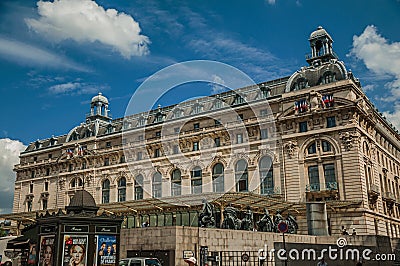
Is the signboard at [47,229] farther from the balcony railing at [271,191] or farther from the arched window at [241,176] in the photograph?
the arched window at [241,176]

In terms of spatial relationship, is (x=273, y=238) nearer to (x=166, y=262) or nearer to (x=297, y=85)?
(x=166, y=262)

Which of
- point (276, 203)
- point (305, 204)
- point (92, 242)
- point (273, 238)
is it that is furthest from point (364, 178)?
point (92, 242)

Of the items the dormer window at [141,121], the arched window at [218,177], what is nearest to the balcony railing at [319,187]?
the arched window at [218,177]

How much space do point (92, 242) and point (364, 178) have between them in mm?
43850

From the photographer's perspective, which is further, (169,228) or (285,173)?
(285,173)

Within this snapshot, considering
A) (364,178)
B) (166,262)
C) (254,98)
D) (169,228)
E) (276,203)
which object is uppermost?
(254,98)

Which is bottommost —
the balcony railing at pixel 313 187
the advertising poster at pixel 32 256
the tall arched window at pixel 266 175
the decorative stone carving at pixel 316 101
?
the advertising poster at pixel 32 256

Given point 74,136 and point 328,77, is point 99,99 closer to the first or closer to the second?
point 74,136

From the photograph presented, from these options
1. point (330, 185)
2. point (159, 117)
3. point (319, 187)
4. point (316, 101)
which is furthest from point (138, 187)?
point (316, 101)

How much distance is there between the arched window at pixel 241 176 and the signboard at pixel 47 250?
147 ft

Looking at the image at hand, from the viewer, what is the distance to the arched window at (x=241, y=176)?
61.2m

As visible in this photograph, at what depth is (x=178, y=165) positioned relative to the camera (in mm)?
69562

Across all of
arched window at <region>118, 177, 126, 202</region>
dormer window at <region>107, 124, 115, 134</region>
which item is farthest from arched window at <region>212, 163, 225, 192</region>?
dormer window at <region>107, 124, 115, 134</region>

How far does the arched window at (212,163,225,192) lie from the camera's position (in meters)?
63.6
